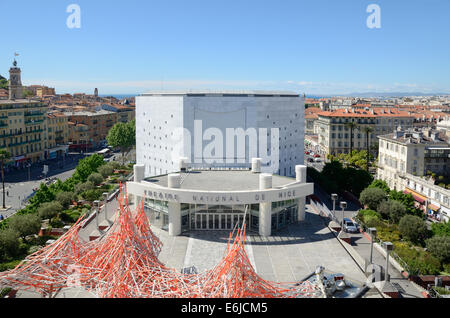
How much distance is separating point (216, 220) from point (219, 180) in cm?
740

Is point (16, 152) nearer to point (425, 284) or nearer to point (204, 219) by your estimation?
point (204, 219)

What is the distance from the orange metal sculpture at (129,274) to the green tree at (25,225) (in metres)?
20.6

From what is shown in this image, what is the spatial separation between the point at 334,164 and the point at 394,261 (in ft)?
124

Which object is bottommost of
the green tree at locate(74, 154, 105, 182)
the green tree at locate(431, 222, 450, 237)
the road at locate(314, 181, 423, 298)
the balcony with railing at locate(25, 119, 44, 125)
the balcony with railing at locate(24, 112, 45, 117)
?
the road at locate(314, 181, 423, 298)

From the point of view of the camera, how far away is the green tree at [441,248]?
132 feet

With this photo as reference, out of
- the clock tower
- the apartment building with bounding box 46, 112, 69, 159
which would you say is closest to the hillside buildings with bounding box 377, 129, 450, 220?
the apartment building with bounding box 46, 112, 69, 159

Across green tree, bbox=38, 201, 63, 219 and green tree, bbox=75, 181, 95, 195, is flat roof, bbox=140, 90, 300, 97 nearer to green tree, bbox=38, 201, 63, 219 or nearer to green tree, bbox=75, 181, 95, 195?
green tree, bbox=75, 181, 95, 195

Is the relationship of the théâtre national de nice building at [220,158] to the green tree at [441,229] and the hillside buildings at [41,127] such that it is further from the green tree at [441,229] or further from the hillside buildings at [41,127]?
the hillside buildings at [41,127]

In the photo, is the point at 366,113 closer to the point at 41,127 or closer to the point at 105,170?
the point at 105,170

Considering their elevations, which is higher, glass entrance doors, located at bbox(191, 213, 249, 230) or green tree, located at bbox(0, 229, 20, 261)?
glass entrance doors, located at bbox(191, 213, 249, 230)

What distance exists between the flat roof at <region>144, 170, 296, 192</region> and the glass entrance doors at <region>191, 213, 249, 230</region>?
2.80 metres

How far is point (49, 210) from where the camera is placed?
51031 mm

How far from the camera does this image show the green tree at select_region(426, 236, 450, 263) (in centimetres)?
4038
